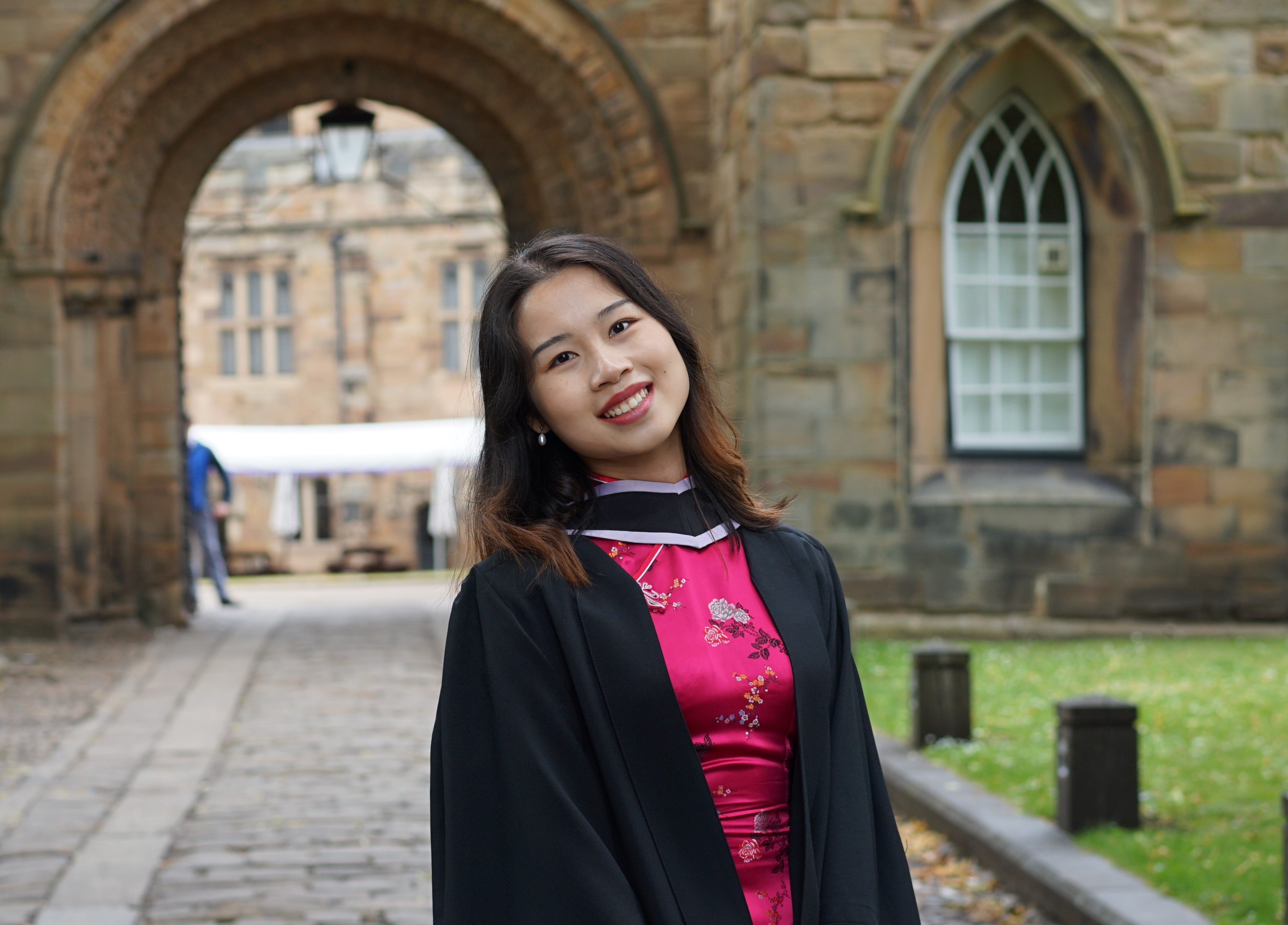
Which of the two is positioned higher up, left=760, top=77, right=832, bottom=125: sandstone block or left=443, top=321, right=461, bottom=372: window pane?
left=760, top=77, right=832, bottom=125: sandstone block

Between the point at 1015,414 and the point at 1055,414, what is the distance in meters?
0.29

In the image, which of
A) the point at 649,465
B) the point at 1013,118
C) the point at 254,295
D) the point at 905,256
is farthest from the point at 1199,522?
the point at 254,295

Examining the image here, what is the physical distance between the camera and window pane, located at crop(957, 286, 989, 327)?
1013 centimetres

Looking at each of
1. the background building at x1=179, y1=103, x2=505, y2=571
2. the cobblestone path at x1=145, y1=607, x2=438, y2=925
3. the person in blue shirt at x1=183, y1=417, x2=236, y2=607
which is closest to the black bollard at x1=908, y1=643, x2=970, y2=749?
the cobblestone path at x1=145, y1=607, x2=438, y2=925

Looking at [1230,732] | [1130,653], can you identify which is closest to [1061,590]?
[1130,653]

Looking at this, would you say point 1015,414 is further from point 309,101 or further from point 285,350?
point 285,350

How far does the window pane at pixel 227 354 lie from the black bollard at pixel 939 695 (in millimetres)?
25236

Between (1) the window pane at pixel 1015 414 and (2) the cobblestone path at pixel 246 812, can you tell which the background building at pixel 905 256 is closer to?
(1) the window pane at pixel 1015 414

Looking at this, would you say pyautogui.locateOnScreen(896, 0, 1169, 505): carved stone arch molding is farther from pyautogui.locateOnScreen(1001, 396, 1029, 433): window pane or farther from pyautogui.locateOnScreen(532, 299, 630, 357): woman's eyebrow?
pyautogui.locateOnScreen(532, 299, 630, 357): woman's eyebrow

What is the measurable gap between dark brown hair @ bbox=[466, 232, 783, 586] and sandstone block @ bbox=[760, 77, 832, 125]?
7.75 m

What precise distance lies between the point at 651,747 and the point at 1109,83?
902cm

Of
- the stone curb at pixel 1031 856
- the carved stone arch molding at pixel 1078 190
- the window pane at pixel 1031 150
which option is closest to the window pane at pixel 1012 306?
the carved stone arch molding at pixel 1078 190

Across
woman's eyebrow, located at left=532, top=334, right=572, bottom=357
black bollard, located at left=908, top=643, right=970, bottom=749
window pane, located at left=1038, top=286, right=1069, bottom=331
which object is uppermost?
window pane, located at left=1038, top=286, right=1069, bottom=331

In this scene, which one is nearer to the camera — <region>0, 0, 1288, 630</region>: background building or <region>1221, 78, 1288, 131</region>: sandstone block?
<region>0, 0, 1288, 630</region>: background building
